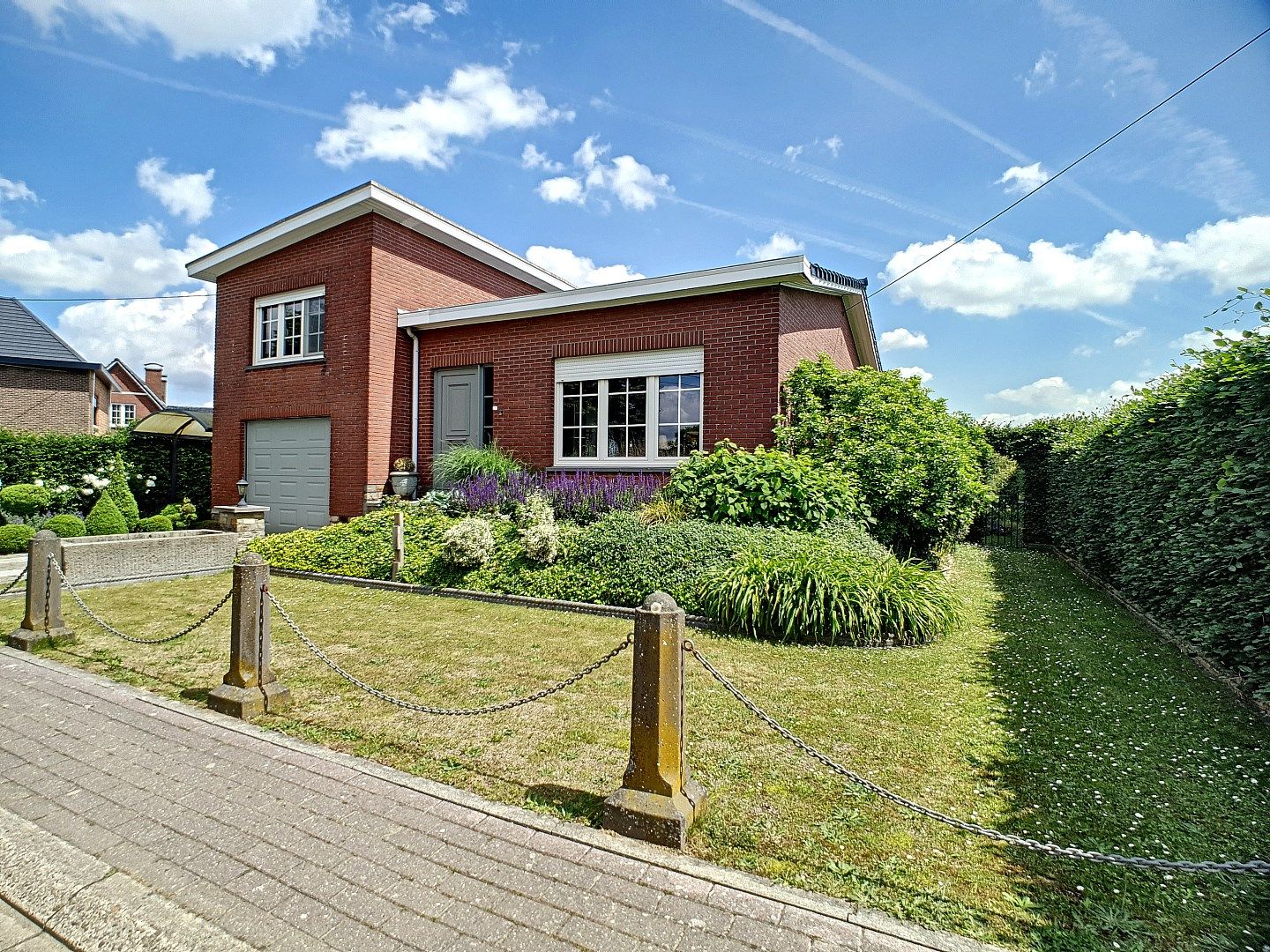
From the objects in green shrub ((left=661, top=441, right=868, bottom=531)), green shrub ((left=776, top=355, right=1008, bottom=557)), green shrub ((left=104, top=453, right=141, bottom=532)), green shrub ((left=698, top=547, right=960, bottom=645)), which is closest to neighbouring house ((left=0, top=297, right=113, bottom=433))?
green shrub ((left=104, top=453, right=141, bottom=532))

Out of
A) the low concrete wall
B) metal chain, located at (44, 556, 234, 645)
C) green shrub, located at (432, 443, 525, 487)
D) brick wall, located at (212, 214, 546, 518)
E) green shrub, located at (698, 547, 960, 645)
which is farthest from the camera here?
brick wall, located at (212, 214, 546, 518)

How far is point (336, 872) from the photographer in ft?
8.45

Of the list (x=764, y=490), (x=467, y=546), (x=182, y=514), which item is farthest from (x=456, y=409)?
(x=182, y=514)

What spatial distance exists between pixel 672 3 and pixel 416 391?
820cm

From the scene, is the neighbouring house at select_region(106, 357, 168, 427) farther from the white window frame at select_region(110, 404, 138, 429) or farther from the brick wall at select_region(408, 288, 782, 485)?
the brick wall at select_region(408, 288, 782, 485)

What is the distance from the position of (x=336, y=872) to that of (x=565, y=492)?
301 inches

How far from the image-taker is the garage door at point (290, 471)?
13172mm

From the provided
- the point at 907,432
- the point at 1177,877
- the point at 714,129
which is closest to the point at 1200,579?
the point at 1177,877

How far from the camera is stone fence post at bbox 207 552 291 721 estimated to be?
14.1ft

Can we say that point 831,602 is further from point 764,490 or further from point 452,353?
point 452,353

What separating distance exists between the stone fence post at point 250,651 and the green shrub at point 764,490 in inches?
212

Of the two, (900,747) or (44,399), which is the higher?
(44,399)

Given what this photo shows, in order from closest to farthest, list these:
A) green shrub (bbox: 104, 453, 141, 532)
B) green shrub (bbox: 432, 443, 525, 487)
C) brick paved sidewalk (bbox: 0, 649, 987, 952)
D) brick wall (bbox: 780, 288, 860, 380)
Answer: brick paved sidewalk (bbox: 0, 649, 987, 952)
brick wall (bbox: 780, 288, 860, 380)
green shrub (bbox: 432, 443, 525, 487)
green shrub (bbox: 104, 453, 141, 532)

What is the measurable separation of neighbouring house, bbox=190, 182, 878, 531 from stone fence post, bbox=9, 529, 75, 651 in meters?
6.53
